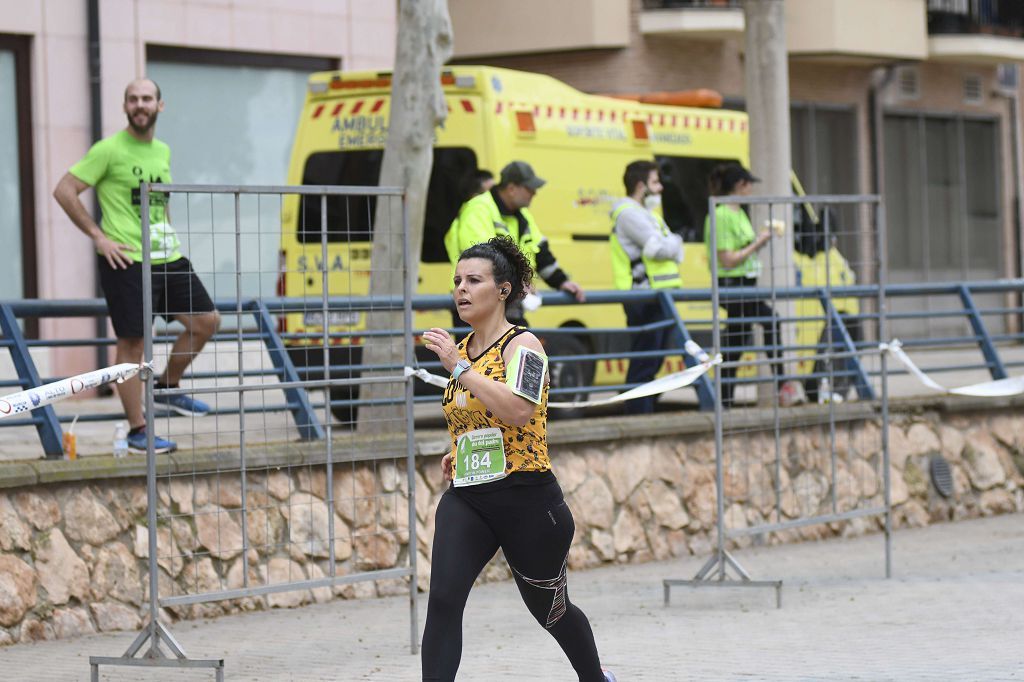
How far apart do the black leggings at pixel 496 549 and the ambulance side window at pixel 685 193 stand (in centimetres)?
987

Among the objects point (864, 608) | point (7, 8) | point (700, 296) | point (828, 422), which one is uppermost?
point (7, 8)

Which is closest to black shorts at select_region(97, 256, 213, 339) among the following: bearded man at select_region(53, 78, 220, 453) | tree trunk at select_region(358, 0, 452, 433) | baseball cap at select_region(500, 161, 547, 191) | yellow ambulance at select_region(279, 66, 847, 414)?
bearded man at select_region(53, 78, 220, 453)

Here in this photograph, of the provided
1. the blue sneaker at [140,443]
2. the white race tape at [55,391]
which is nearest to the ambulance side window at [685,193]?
the blue sneaker at [140,443]

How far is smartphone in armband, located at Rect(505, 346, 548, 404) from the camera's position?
6023mm

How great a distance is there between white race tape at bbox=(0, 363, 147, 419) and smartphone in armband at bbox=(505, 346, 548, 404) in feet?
6.63

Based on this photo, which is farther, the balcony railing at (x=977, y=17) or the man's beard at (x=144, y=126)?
the balcony railing at (x=977, y=17)

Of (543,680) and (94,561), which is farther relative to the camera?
(94,561)

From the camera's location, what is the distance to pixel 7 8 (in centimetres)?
1692

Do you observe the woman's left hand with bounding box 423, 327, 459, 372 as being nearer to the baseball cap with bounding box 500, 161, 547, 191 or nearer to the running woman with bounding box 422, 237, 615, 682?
the running woman with bounding box 422, 237, 615, 682

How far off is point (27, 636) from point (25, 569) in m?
0.30

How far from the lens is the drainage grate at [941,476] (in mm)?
12688

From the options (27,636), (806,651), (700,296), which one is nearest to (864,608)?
(806,651)

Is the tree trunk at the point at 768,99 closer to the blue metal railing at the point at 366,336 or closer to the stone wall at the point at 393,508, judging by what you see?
the blue metal railing at the point at 366,336

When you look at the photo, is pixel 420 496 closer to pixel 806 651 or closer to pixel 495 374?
pixel 806 651
